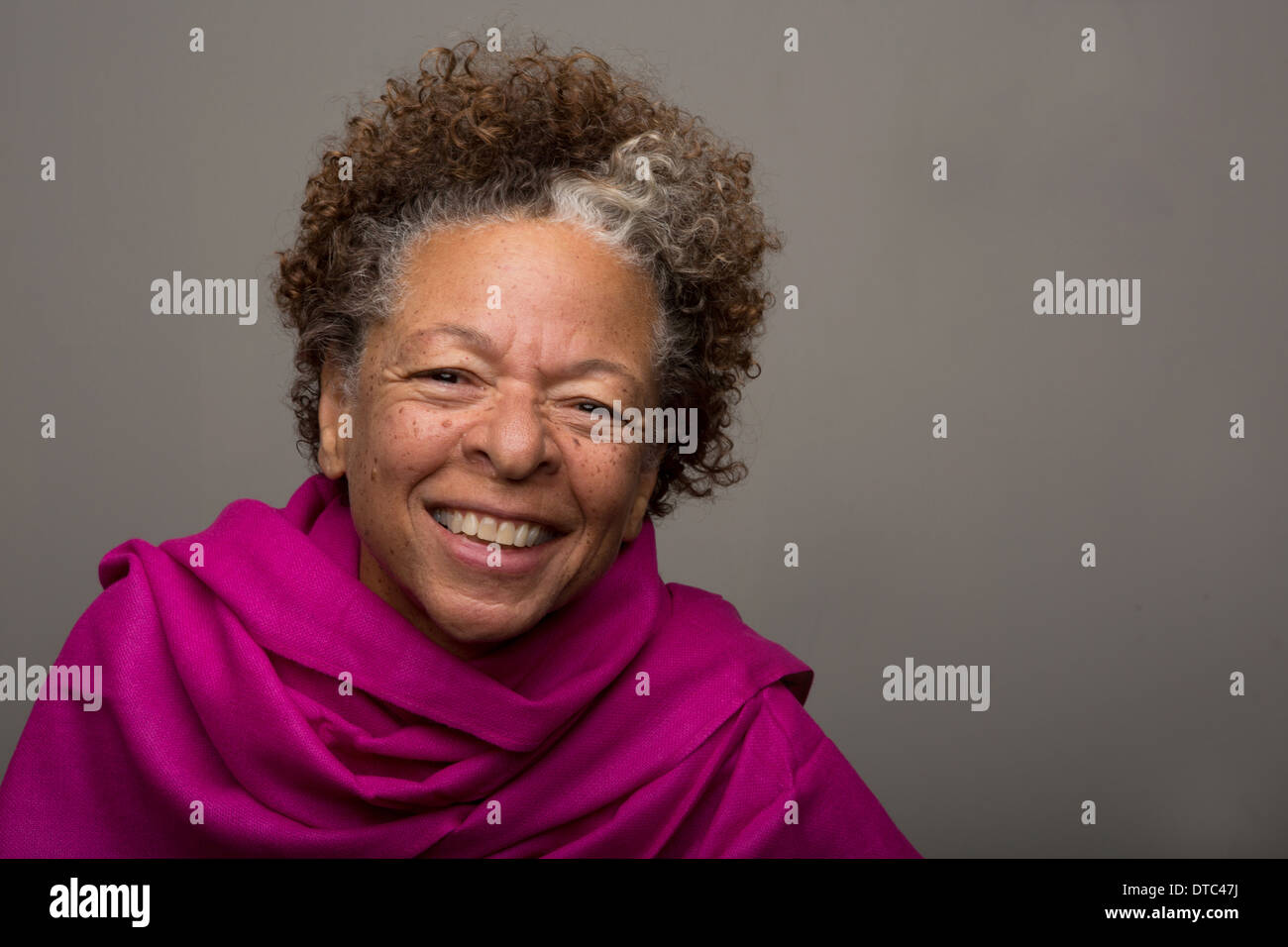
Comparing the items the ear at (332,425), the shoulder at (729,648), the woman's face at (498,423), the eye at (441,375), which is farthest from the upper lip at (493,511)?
the shoulder at (729,648)

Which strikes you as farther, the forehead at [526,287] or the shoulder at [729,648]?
the shoulder at [729,648]

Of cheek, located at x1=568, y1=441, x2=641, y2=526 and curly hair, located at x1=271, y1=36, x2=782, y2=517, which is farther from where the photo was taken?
curly hair, located at x1=271, y1=36, x2=782, y2=517

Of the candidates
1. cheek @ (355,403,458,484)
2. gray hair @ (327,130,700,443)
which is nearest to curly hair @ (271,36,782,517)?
gray hair @ (327,130,700,443)

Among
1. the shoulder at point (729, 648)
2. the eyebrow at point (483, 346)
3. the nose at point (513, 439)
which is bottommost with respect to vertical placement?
the shoulder at point (729, 648)

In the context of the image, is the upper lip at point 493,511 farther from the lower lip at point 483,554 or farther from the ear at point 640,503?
the ear at point 640,503

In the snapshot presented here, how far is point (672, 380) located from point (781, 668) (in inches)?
25.3

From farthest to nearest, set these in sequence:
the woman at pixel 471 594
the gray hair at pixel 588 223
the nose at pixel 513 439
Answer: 1. the gray hair at pixel 588 223
2. the woman at pixel 471 594
3. the nose at pixel 513 439

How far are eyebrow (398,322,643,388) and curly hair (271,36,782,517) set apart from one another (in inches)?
5.1

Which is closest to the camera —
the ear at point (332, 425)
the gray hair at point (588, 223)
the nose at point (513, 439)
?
the nose at point (513, 439)

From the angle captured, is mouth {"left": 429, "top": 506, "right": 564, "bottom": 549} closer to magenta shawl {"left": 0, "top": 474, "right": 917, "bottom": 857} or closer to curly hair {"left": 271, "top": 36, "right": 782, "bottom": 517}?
magenta shawl {"left": 0, "top": 474, "right": 917, "bottom": 857}

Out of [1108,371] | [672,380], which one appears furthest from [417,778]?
[1108,371]

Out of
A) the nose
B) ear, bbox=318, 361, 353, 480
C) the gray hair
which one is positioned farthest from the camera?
ear, bbox=318, 361, 353, 480

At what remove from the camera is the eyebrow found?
102 inches

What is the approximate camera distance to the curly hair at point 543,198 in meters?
2.80
